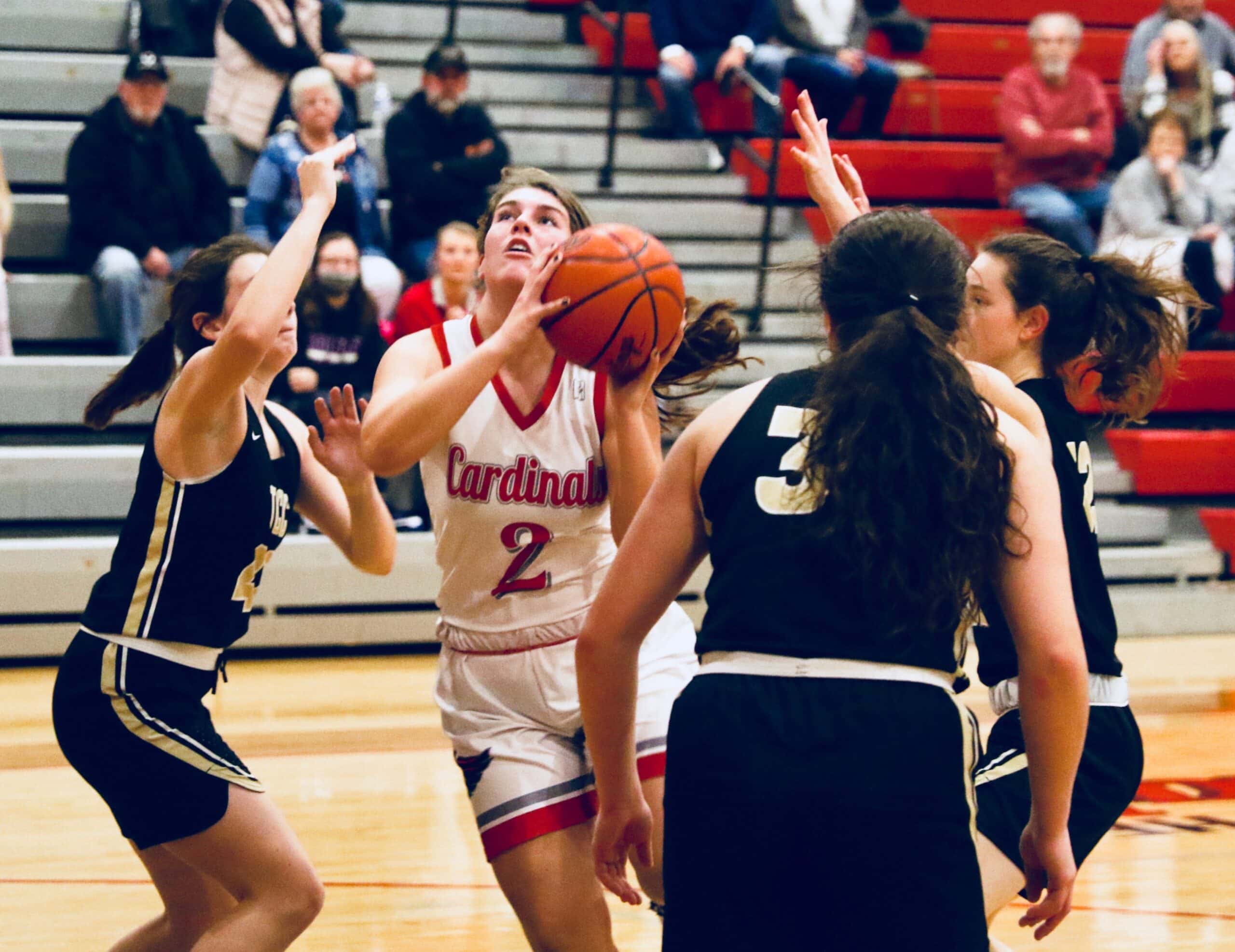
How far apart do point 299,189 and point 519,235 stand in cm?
464

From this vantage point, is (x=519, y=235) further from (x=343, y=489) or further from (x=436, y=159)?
(x=436, y=159)

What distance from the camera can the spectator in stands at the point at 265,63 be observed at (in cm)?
794

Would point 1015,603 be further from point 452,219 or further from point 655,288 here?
point 452,219

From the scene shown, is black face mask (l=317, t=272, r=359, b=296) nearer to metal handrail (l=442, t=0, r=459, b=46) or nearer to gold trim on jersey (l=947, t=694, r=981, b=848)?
metal handrail (l=442, t=0, r=459, b=46)

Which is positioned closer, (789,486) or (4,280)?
(789,486)

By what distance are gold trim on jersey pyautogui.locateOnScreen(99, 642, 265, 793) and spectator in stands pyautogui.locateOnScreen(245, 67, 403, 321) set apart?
4620mm

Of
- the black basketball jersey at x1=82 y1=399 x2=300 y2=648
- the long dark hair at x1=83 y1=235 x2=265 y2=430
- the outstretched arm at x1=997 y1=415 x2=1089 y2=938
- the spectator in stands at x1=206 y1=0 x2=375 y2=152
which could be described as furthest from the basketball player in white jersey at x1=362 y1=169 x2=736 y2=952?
the spectator in stands at x1=206 y1=0 x2=375 y2=152

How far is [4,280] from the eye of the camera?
296 inches

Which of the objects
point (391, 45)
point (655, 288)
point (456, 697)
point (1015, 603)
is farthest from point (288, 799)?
point (391, 45)

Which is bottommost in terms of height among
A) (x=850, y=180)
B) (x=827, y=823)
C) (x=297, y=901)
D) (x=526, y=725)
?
(x=297, y=901)

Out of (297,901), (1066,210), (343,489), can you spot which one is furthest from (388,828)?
(1066,210)

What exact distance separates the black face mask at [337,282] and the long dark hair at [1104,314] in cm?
437

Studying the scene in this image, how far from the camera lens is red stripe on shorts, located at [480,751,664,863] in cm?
293

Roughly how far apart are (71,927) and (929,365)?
2.94 meters
